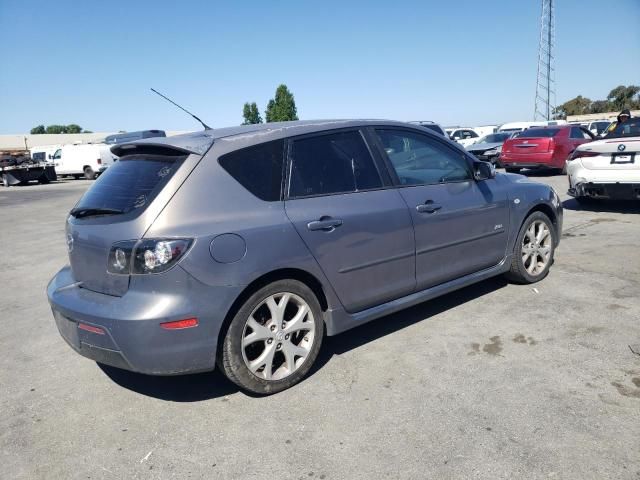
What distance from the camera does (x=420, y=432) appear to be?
9.12 ft

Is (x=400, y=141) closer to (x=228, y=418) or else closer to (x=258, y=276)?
(x=258, y=276)

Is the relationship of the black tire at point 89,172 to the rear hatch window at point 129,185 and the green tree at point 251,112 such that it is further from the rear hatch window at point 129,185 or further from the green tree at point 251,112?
the green tree at point 251,112

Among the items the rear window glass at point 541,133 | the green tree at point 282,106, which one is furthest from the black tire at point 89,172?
the green tree at point 282,106

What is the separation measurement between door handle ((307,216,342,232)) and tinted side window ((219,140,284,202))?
28 cm

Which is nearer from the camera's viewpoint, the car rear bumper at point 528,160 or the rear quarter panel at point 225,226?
the rear quarter panel at point 225,226

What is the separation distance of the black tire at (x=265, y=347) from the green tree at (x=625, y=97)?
7315 centimetres

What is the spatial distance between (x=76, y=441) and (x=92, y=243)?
111 centimetres

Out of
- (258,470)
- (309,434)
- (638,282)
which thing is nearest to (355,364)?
(309,434)

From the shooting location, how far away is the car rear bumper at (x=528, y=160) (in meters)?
14.4

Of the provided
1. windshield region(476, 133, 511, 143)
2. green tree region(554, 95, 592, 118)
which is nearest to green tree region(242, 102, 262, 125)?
green tree region(554, 95, 592, 118)

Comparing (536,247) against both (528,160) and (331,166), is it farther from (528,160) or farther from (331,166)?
(528,160)

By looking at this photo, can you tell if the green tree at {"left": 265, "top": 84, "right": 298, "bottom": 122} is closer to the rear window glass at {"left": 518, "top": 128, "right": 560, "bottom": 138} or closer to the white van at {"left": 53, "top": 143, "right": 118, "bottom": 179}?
the white van at {"left": 53, "top": 143, "right": 118, "bottom": 179}

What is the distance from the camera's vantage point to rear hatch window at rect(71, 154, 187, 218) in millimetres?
3055

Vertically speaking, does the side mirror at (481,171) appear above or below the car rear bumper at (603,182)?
above
